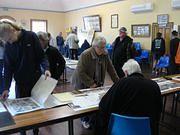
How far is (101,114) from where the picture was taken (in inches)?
70.7

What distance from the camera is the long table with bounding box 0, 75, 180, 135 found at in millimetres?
1560

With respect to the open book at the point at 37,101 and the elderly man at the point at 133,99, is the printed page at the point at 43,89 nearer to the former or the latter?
the open book at the point at 37,101

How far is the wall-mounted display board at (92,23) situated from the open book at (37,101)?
924 cm

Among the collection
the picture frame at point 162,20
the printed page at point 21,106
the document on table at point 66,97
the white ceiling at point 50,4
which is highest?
the white ceiling at point 50,4

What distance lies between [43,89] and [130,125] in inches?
34.0

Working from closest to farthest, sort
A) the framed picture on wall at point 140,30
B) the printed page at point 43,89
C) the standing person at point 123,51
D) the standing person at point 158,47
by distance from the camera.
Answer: the printed page at point 43,89
the standing person at point 123,51
the standing person at point 158,47
the framed picture on wall at point 140,30

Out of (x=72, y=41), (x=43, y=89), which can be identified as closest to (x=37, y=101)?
(x=43, y=89)

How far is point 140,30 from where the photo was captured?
28.2 ft

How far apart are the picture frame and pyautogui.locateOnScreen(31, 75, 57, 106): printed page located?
20.9 feet

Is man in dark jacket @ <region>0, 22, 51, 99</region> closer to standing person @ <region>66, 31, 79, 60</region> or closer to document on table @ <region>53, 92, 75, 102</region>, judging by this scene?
A: document on table @ <region>53, 92, 75, 102</region>

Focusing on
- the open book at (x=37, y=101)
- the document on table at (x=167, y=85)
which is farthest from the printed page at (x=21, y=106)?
the document on table at (x=167, y=85)

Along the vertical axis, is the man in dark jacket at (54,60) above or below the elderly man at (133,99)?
above

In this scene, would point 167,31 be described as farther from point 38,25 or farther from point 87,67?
point 38,25

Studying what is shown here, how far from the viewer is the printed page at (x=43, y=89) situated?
1970 millimetres
